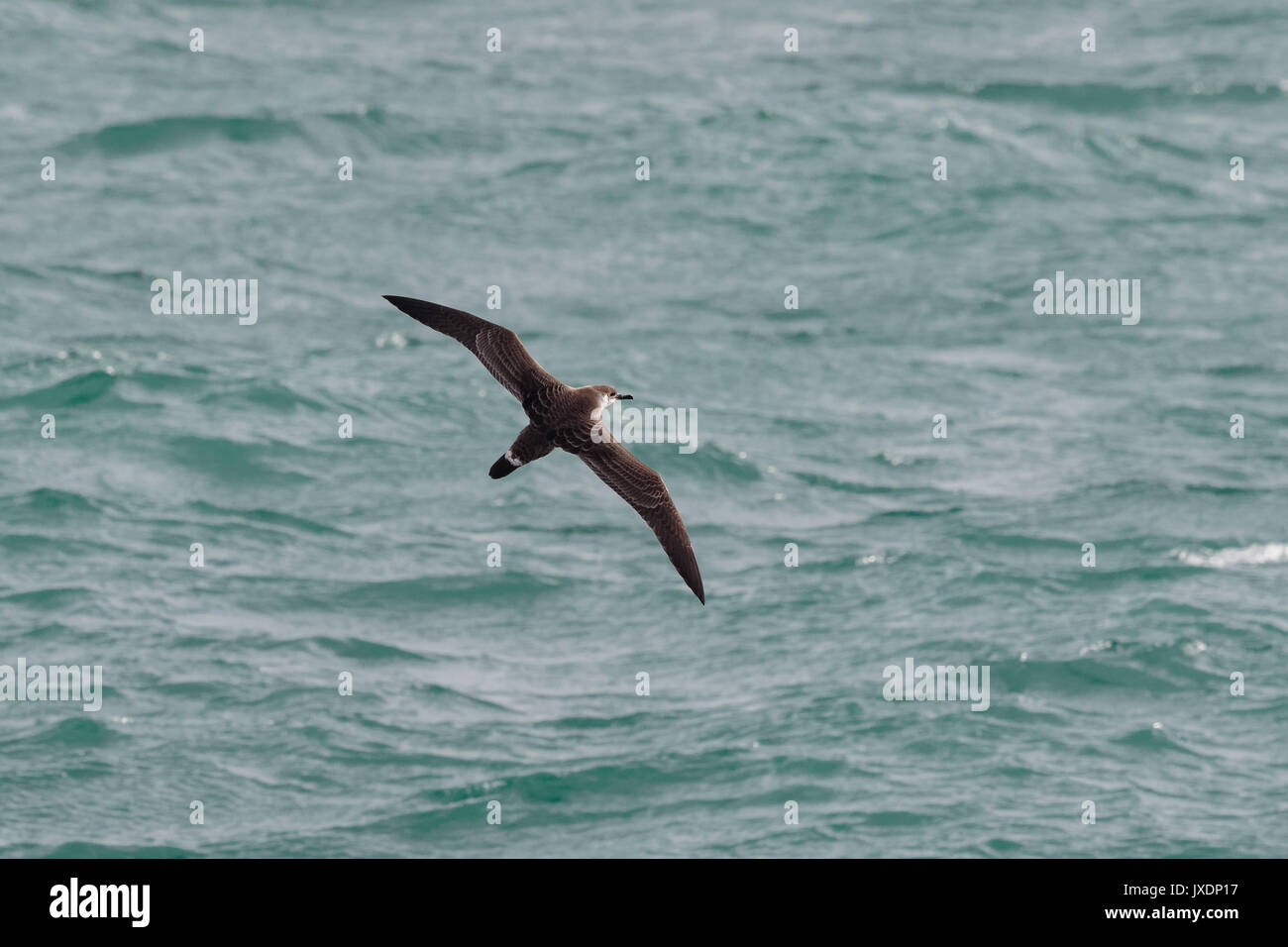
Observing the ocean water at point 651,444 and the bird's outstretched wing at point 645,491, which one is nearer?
the bird's outstretched wing at point 645,491

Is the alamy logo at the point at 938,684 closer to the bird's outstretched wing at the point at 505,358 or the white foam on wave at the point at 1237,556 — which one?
the white foam on wave at the point at 1237,556

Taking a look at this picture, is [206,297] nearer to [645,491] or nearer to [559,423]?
[645,491]

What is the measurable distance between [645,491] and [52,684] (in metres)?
18.9

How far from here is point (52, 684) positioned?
114 ft

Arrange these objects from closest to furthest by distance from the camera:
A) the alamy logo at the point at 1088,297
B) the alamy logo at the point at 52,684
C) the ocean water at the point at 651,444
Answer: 1. the ocean water at the point at 651,444
2. the alamy logo at the point at 52,684
3. the alamy logo at the point at 1088,297

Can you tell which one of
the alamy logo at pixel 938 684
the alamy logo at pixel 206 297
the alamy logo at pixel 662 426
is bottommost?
the alamy logo at pixel 938 684

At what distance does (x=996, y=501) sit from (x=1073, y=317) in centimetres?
1010

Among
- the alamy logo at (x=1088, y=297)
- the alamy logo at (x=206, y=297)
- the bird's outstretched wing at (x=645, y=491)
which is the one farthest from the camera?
the alamy logo at (x=1088, y=297)

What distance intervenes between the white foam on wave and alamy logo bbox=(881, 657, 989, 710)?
554 cm

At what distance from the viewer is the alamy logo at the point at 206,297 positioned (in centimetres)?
4747

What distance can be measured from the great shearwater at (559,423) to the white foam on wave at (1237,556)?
75.6ft

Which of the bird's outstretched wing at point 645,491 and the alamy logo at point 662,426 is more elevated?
the alamy logo at point 662,426

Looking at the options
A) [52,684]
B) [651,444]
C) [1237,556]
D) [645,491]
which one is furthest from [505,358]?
[651,444]

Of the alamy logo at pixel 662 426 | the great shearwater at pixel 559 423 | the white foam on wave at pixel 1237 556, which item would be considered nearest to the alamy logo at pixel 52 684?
the alamy logo at pixel 662 426
